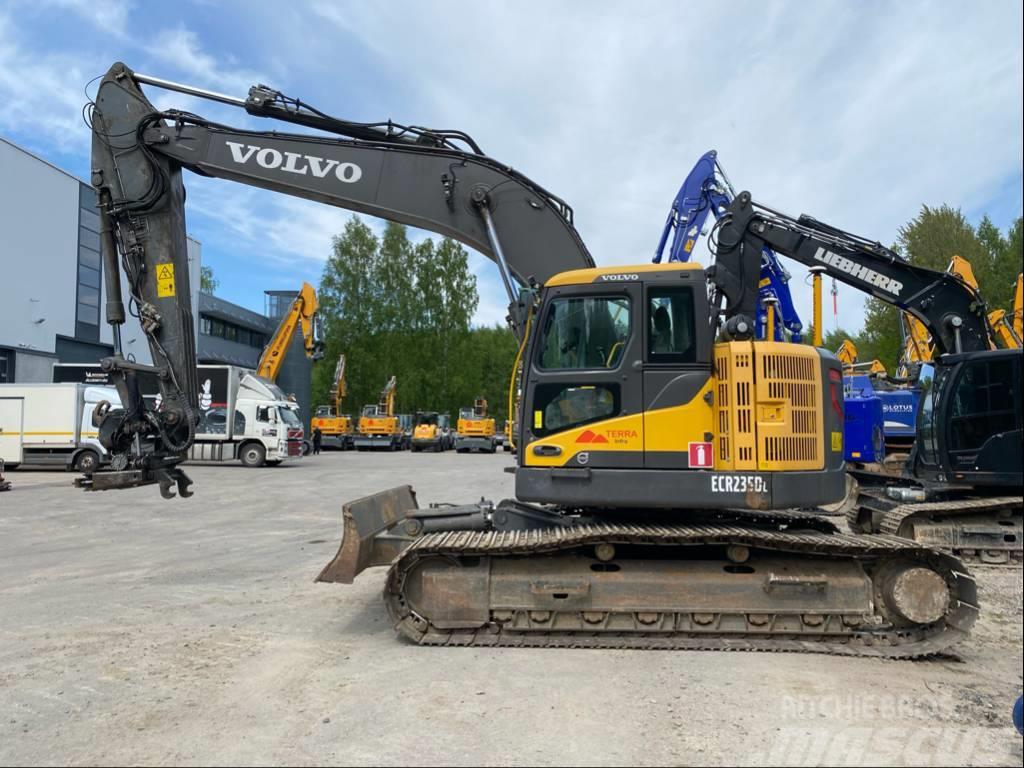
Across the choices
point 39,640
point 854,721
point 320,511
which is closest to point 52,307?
point 320,511

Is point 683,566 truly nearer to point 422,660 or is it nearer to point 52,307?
point 422,660

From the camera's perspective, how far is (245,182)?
7621mm

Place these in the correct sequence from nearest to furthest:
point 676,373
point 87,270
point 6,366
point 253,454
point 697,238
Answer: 1. point 676,373
2. point 697,238
3. point 253,454
4. point 6,366
5. point 87,270

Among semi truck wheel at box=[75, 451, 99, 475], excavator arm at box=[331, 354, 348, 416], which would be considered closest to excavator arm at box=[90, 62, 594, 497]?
semi truck wheel at box=[75, 451, 99, 475]

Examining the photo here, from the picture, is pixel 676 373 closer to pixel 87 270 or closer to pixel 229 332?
pixel 87 270

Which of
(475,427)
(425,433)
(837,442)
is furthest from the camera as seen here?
(425,433)

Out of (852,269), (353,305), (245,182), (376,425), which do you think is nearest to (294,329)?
(376,425)

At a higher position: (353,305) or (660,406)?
(353,305)

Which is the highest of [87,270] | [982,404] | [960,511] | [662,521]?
[87,270]

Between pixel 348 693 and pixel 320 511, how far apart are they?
1003 centimetres

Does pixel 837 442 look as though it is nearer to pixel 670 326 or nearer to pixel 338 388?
pixel 670 326

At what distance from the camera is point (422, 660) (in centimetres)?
532

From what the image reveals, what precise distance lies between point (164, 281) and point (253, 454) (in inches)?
826

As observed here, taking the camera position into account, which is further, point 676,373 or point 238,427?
point 238,427
